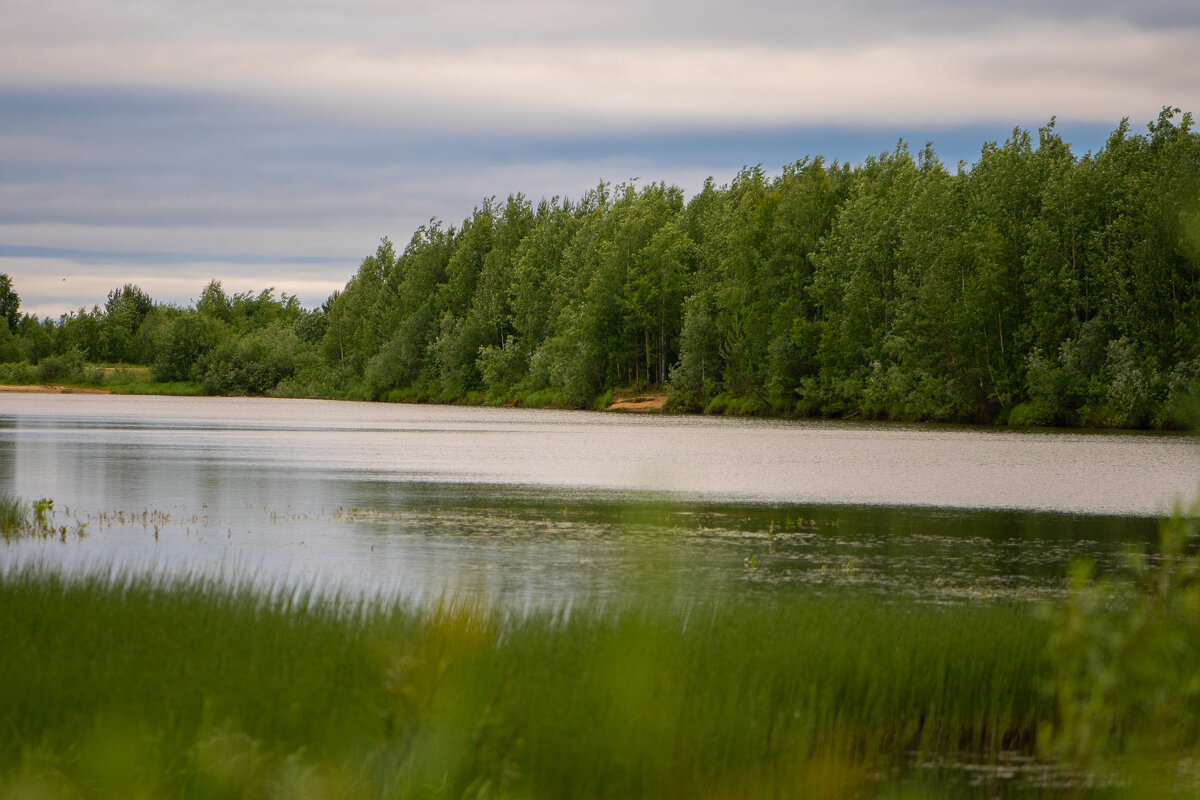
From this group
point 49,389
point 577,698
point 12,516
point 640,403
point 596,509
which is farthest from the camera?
point 49,389

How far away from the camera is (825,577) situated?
723 inches

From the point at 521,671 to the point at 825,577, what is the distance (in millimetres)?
9221

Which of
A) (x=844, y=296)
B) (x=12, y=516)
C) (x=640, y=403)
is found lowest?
(x=12, y=516)

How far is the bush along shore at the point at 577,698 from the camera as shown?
6535 millimetres

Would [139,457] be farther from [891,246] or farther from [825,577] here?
Answer: [891,246]

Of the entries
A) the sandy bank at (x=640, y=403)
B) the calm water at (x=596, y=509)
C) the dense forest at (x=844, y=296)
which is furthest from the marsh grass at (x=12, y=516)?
the sandy bank at (x=640, y=403)

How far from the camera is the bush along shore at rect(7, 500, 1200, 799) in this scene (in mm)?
6535

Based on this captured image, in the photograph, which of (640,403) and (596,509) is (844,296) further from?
(596,509)

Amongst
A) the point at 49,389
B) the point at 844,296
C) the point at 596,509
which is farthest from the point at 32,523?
the point at 49,389

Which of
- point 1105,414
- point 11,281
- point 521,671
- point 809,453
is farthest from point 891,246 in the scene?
point 11,281

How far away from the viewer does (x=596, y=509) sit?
91.3ft

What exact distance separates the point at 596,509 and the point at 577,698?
Result: 18493mm

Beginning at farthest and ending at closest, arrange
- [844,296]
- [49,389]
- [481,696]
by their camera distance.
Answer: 1. [49,389]
2. [844,296]
3. [481,696]

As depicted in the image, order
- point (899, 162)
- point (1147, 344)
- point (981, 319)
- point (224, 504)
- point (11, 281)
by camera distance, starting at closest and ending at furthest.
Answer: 1. point (224, 504)
2. point (1147, 344)
3. point (981, 319)
4. point (899, 162)
5. point (11, 281)
